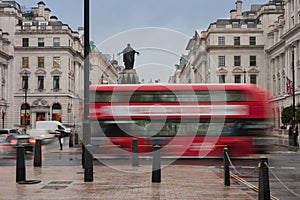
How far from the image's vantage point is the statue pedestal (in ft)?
116

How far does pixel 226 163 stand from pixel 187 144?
32.0 ft

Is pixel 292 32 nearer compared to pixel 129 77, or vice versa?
pixel 129 77

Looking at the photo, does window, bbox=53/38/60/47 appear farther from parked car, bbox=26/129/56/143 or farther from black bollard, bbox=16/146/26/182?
black bollard, bbox=16/146/26/182

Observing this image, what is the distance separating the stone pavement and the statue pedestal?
18.7 m

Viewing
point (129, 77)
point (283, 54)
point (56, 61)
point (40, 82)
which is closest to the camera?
point (129, 77)

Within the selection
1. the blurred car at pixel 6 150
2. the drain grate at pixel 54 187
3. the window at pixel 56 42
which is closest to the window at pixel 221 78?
the window at pixel 56 42

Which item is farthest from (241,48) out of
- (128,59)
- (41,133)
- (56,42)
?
(128,59)

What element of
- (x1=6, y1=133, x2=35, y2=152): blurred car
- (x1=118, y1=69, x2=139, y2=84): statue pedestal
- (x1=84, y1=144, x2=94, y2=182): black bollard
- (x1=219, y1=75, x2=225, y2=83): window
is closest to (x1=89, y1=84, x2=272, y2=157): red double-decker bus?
(x1=6, y1=133, x2=35, y2=152): blurred car

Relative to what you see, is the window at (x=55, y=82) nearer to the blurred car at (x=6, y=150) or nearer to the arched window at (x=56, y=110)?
the arched window at (x=56, y=110)

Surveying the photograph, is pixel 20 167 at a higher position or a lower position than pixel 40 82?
lower

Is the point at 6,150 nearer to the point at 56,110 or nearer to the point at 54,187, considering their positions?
the point at 54,187

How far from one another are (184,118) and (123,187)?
10.5 metres

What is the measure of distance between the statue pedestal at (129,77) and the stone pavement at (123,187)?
18.7m

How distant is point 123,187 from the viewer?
1278 cm
